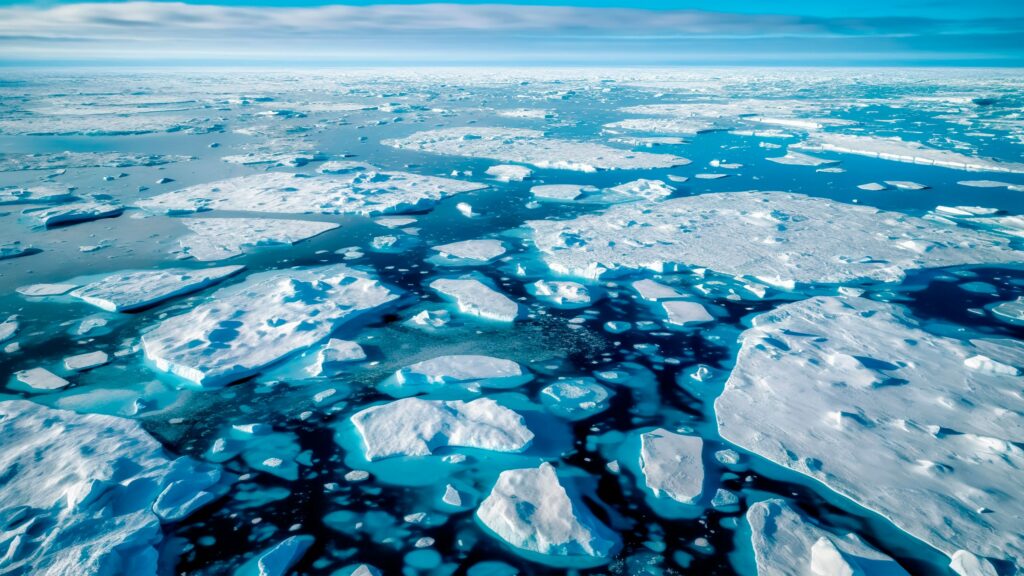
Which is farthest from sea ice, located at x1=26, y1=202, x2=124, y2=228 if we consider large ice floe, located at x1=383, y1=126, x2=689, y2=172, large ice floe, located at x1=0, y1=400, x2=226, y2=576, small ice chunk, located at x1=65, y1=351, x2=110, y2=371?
large ice floe, located at x1=383, y1=126, x2=689, y2=172

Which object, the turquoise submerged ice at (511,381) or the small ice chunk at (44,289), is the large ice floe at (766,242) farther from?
the small ice chunk at (44,289)

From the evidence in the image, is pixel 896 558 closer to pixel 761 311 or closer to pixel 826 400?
pixel 826 400

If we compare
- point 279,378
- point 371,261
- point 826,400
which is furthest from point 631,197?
point 279,378

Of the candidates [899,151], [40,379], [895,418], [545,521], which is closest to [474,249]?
[40,379]

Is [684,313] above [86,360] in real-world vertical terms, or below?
above

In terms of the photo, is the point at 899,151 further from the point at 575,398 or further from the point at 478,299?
the point at 575,398

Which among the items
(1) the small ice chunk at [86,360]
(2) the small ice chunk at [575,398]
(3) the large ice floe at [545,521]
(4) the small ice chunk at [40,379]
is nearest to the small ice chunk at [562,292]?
(2) the small ice chunk at [575,398]
